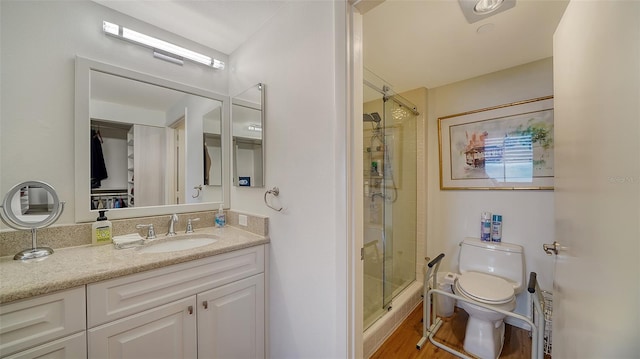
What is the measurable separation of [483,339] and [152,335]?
2.10 meters

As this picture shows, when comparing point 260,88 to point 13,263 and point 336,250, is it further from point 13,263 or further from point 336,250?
point 13,263

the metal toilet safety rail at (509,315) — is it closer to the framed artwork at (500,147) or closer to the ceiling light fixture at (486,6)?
the framed artwork at (500,147)

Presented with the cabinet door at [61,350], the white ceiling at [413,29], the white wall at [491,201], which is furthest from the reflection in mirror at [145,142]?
the white wall at [491,201]

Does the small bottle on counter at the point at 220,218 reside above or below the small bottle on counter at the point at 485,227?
above

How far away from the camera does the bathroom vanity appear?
81cm

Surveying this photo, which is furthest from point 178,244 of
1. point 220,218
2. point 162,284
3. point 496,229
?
point 496,229

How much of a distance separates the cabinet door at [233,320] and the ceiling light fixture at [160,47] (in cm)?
162

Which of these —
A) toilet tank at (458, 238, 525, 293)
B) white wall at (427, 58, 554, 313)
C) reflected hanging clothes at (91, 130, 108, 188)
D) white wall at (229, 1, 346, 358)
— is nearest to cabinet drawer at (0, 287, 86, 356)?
reflected hanging clothes at (91, 130, 108, 188)

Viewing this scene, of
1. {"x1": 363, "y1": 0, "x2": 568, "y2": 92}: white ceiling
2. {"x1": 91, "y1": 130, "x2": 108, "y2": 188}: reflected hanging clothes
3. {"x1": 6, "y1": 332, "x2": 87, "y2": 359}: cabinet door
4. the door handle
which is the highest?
{"x1": 363, "y1": 0, "x2": 568, "y2": 92}: white ceiling

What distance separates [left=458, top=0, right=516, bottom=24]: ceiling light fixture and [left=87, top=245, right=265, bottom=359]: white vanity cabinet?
1.90m

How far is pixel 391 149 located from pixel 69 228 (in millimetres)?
2398

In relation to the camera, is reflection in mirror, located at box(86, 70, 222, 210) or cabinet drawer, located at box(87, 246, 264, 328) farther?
reflection in mirror, located at box(86, 70, 222, 210)

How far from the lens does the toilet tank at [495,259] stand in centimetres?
183

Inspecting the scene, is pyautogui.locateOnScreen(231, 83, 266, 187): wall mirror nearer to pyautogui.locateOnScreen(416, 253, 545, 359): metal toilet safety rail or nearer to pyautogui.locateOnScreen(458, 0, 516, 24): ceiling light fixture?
pyautogui.locateOnScreen(458, 0, 516, 24): ceiling light fixture
